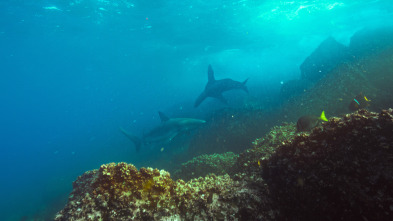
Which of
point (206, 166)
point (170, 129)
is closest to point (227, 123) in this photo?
point (170, 129)

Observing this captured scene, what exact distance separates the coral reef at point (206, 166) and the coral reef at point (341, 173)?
15.2 ft

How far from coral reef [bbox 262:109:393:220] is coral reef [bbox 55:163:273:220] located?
17.5 inches

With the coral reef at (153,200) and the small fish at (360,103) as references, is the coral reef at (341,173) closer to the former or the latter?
the coral reef at (153,200)

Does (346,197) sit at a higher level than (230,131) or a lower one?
higher

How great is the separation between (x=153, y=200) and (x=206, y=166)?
16.9 ft

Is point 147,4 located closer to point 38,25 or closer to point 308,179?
point 38,25

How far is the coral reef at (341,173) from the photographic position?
6.29 ft

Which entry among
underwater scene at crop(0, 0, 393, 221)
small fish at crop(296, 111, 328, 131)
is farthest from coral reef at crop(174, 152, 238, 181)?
small fish at crop(296, 111, 328, 131)

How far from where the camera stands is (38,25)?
22.9m

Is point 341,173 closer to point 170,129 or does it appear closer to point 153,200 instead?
point 153,200

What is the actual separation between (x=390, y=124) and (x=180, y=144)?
50.4ft

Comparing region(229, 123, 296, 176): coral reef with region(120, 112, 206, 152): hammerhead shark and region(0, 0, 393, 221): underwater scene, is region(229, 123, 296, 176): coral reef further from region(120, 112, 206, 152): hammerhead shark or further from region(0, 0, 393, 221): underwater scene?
region(120, 112, 206, 152): hammerhead shark

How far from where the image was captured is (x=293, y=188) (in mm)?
2389

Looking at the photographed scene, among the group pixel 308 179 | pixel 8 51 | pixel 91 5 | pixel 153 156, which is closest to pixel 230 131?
pixel 153 156
